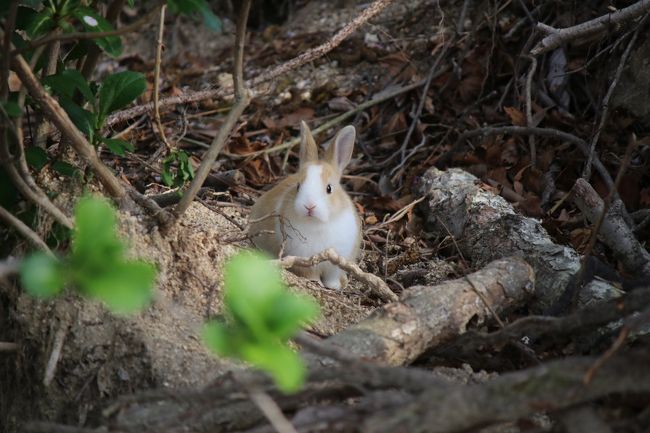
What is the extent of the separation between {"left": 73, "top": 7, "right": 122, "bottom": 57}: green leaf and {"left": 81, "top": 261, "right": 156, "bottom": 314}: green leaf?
4.65 feet

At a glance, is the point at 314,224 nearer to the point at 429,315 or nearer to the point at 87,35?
the point at 429,315

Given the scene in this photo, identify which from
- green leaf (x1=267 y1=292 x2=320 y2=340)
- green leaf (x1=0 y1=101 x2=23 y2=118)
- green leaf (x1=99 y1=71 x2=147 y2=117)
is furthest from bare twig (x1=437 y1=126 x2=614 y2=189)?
green leaf (x1=267 y1=292 x2=320 y2=340)

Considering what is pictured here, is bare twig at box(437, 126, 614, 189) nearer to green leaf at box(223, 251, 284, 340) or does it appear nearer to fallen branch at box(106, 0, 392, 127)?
fallen branch at box(106, 0, 392, 127)

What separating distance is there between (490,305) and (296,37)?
4.49 metres

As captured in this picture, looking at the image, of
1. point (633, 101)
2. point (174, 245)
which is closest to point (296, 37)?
point (633, 101)

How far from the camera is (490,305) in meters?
3.23

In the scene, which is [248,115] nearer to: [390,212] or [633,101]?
[390,212]

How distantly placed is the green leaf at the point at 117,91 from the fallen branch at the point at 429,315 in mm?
1250

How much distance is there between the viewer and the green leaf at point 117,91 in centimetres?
325

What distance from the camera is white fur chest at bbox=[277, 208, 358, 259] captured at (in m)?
4.60

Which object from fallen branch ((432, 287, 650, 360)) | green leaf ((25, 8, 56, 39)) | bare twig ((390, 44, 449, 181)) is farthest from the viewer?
bare twig ((390, 44, 449, 181))

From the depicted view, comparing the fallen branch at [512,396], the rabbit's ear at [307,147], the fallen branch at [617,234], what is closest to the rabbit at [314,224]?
the rabbit's ear at [307,147]

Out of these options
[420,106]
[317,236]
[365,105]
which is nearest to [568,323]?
[317,236]

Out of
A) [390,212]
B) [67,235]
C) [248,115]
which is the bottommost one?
[390,212]
